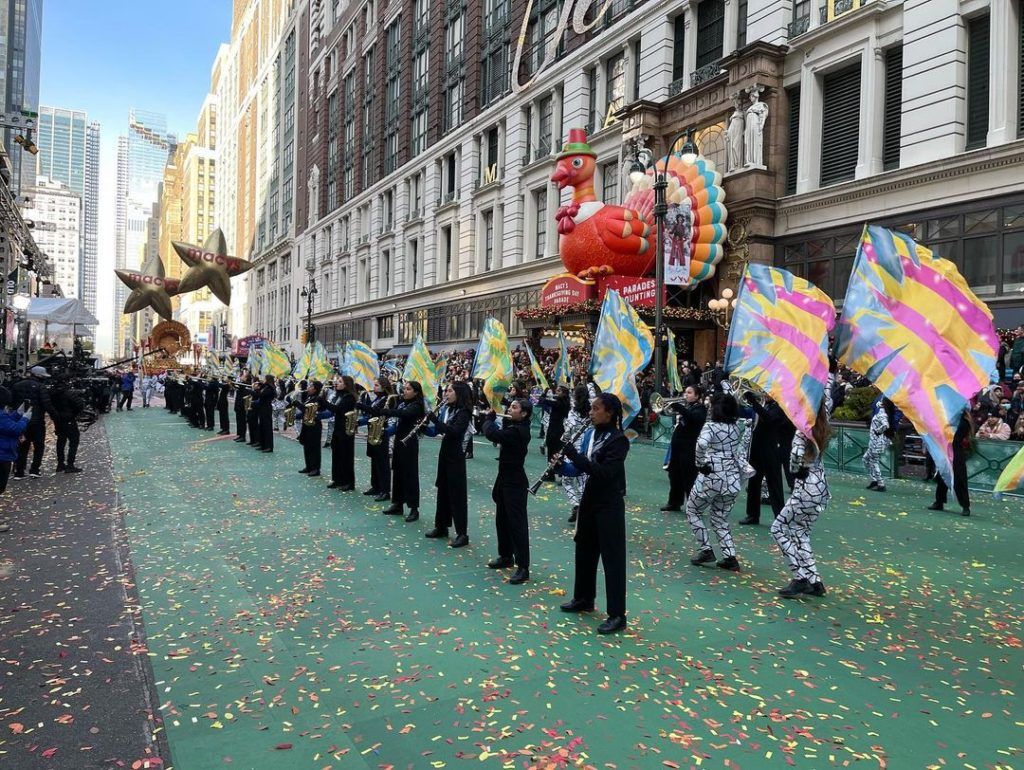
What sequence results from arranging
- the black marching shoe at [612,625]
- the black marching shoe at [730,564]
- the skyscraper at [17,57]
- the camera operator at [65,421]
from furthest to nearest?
1. the skyscraper at [17,57]
2. the camera operator at [65,421]
3. the black marching shoe at [730,564]
4. the black marching shoe at [612,625]

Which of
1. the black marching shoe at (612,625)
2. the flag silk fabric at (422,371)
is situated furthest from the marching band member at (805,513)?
the flag silk fabric at (422,371)

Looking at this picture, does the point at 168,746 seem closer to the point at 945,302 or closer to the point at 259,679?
the point at 259,679

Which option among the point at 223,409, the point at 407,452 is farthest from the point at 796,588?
the point at 223,409

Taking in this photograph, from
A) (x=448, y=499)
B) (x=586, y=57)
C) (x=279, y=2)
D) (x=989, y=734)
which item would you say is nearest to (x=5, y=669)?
(x=448, y=499)

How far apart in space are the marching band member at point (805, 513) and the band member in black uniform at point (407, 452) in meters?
4.67

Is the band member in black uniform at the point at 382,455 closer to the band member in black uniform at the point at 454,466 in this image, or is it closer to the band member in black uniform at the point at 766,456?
the band member in black uniform at the point at 454,466

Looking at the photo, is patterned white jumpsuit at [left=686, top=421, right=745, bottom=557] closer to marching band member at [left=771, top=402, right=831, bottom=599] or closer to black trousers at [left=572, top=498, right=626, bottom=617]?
marching band member at [left=771, top=402, right=831, bottom=599]

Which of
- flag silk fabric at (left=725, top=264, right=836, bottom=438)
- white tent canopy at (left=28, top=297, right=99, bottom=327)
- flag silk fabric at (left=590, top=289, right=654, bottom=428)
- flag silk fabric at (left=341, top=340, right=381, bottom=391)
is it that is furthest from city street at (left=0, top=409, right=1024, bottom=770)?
white tent canopy at (left=28, top=297, right=99, bottom=327)

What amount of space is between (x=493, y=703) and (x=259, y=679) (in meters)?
1.55

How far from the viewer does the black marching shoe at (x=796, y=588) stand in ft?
22.0

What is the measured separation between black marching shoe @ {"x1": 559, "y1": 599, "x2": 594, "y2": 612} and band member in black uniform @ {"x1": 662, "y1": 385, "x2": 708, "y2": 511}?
418 cm

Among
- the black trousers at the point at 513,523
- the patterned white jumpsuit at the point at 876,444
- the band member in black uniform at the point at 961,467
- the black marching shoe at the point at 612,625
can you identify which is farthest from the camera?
the patterned white jumpsuit at the point at 876,444

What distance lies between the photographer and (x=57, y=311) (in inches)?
851

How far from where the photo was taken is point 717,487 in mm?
7465
